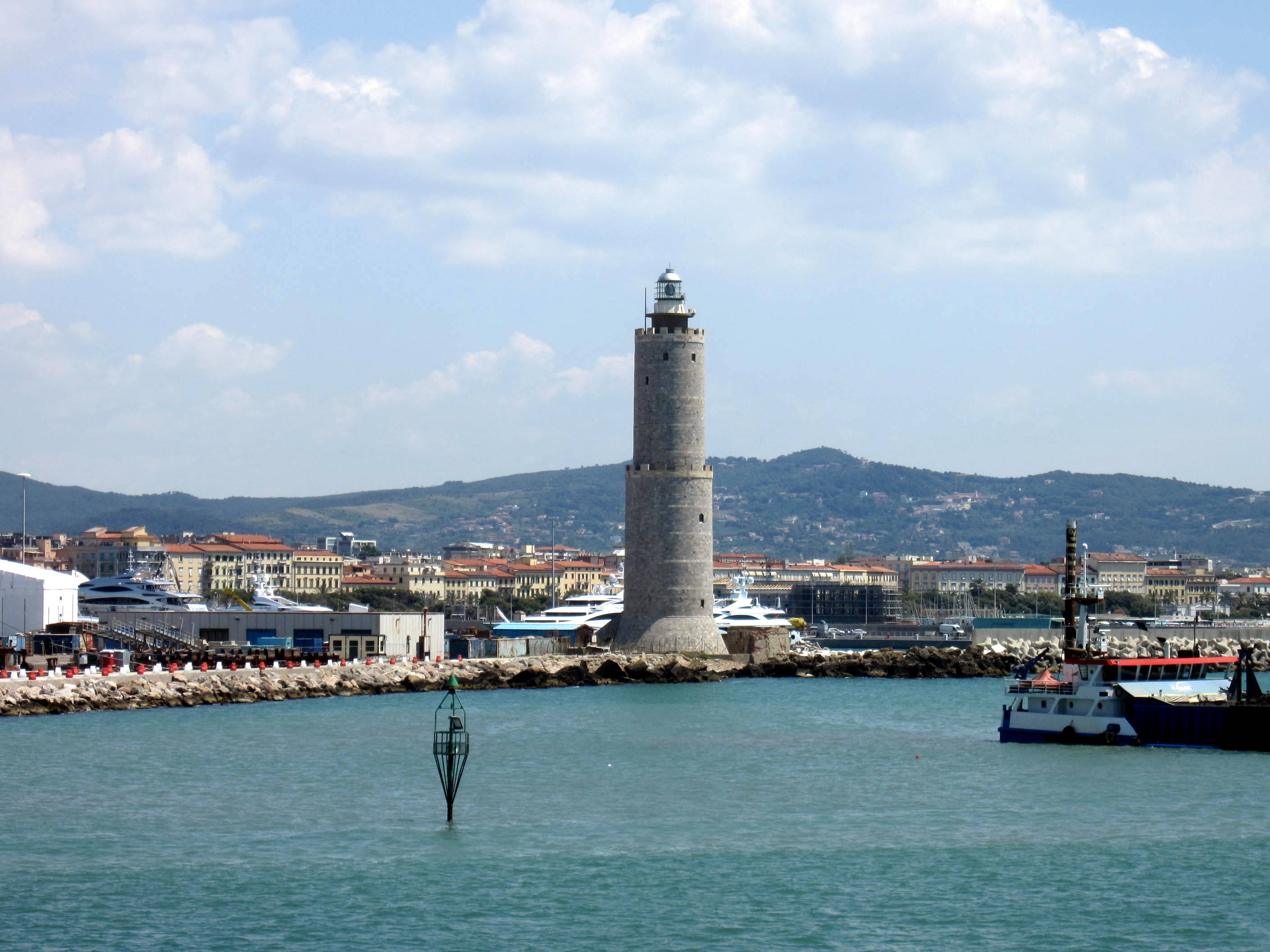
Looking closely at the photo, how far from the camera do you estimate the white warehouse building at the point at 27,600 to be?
142 ft

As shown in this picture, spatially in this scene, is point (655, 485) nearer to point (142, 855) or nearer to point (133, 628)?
point (133, 628)

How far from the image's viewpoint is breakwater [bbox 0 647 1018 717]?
112ft

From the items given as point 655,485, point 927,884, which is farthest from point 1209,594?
point 927,884

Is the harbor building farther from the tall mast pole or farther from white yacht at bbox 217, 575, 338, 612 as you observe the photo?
the tall mast pole

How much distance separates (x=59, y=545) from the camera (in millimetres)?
133625

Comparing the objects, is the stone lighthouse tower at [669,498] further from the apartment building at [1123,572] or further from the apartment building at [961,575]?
the apartment building at [1123,572]

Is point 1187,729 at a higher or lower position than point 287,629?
lower

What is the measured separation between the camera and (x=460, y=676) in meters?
45.9

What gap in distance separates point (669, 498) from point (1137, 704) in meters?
21.4

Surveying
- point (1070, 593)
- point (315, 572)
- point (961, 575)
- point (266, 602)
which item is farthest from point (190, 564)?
point (1070, 593)

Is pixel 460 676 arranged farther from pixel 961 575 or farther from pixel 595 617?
pixel 961 575

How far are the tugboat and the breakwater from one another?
1064cm

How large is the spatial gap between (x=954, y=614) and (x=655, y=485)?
72.1 meters

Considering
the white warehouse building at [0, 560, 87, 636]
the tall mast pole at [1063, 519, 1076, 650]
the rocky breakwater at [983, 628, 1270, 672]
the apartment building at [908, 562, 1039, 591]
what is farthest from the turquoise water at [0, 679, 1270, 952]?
the apartment building at [908, 562, 1039, 591]
